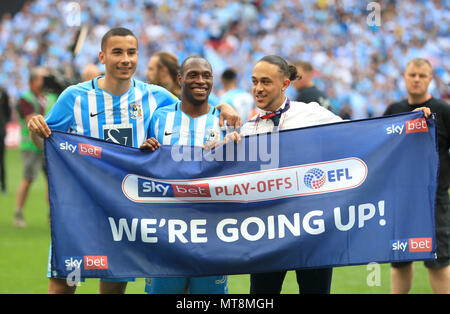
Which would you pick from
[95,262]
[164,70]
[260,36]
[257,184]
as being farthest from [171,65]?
[260,36]

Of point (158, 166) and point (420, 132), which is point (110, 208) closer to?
point (158, 166)

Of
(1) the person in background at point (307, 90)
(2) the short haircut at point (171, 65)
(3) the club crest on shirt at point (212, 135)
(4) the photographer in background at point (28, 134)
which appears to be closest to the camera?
(3) the club crest on shirt at point (212, 135)

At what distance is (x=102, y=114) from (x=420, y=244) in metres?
2.07

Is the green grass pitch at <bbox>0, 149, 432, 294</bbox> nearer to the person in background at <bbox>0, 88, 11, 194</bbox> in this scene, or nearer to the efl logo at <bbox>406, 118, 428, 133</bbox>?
the person in background at <bbox>0, 88, 11, 194</bbox>

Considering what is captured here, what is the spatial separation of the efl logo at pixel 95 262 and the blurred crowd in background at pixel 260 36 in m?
15.2

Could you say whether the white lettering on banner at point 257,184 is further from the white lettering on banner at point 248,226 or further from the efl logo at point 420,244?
the efl logo at point 420,244

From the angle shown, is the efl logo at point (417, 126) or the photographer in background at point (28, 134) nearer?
the efl logo at point (417, 126)

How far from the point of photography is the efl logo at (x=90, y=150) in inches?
154

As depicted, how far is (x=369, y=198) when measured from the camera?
387cm

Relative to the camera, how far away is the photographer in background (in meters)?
9.05

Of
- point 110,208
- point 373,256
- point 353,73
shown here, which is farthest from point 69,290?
point 353,73

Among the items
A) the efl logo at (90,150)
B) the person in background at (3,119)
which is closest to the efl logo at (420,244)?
the efl logo at (90,150)

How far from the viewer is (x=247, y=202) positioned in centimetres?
390

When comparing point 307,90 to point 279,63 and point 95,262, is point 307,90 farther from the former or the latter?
point 95,262
